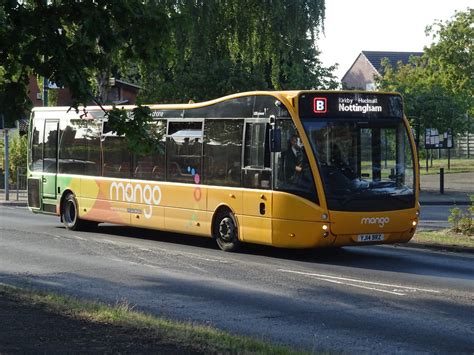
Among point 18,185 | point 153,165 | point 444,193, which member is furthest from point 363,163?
point 18,185

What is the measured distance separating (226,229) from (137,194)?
3.06 metres

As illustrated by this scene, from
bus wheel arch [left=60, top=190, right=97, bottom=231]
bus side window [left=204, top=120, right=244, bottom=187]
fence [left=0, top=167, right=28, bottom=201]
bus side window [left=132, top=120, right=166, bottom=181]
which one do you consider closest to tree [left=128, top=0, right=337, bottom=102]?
fence [left=0, top=167, right=28, bottom=201]

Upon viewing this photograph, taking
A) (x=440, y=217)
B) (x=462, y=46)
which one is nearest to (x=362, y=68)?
(x=462, y=46)

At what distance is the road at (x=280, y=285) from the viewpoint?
9.55m

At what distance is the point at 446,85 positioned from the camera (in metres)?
58.9

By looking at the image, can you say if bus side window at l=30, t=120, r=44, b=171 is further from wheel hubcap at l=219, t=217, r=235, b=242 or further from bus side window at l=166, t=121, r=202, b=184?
wheel hubcap at l=219, t=217, r=235, b=242

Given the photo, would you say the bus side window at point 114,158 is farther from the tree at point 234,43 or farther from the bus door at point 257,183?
the tree at point 234,43

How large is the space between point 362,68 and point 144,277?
3709 inches

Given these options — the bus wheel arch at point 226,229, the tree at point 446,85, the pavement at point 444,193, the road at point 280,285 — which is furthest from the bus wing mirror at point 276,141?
the tree at point 446,85

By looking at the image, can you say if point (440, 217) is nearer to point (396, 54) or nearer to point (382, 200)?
point (382, 200)

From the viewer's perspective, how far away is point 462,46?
5653 centimetres

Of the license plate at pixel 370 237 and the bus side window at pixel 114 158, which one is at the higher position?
the bus side window at pixel 114 158

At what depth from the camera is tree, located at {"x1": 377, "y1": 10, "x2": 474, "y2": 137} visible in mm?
52031

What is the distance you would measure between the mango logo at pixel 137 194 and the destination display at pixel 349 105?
446 cm
